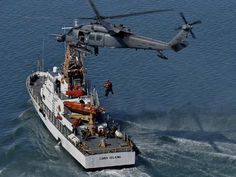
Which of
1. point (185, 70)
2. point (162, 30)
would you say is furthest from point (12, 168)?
point (162, 30)

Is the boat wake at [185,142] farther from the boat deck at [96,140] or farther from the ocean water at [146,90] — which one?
the boat deck at [96,140]

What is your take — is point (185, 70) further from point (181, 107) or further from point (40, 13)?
point (40, 13)

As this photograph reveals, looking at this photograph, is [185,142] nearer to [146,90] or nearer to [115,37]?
[115,37]

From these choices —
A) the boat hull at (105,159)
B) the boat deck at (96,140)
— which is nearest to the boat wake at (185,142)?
the boat hull at (105,159)

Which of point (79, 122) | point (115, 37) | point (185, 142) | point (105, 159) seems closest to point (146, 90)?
point (185, 142)

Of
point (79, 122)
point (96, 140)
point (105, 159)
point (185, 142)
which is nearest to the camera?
point (105, 159)

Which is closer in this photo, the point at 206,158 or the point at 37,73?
the point at 206,158

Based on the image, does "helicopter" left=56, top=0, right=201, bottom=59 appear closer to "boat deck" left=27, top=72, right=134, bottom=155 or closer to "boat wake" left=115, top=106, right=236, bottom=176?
"boat deck" left=27, top=72, right=134, bottom=155
